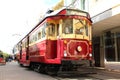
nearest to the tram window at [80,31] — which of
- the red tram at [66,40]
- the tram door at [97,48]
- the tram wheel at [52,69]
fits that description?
the red tram at [66,40]

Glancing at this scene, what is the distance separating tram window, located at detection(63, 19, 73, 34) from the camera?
52.7 ft

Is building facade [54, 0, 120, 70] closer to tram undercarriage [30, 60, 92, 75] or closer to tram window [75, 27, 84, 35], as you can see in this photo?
tram window [75, 27, 84, 35]

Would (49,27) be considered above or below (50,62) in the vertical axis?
above

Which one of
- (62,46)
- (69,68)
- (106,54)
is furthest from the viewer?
(106,54)

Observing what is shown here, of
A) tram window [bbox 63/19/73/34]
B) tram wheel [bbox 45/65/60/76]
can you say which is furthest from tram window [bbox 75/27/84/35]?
tram wheel [bbox 45/65/60/76]

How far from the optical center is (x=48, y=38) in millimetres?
16594

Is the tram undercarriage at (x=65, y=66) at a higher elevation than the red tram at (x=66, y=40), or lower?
lower

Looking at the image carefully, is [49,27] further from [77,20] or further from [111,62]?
[111,62]

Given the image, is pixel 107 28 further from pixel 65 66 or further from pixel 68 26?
pixel 65 66

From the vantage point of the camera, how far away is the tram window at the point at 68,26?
52.7 ft

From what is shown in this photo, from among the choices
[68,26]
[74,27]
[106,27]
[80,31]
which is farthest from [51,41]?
[106,27]

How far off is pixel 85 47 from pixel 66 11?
232 cm

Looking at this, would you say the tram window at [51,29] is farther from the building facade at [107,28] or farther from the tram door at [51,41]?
the building facade at [107,28]

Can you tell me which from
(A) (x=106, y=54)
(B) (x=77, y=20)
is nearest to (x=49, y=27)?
(B) (x=77, y=20)
